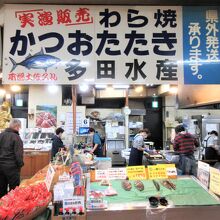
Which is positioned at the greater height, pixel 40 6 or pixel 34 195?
pixel 40 6

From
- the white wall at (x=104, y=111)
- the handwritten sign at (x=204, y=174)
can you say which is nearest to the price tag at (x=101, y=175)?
the handwritten sign at (x=204, y=174)

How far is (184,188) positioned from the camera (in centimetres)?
244

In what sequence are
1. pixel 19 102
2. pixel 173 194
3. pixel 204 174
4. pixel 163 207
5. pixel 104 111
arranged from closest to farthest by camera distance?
pixel 163 207, pixel 173 194, pixel 204 174, pixel 19 102, pixel 104 111

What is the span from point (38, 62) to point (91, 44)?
47 cm

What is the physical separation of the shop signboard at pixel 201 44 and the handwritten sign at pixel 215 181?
2.51ft

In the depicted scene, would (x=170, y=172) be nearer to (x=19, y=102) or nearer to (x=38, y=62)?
(x=38, y=62)

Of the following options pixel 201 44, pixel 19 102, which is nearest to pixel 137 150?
pixel 201 44

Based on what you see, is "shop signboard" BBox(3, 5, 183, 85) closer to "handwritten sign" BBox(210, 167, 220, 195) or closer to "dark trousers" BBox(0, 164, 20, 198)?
"handwritten sign" BBox(210, 167, 220, 195)

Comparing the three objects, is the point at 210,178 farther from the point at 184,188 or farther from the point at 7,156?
the point at 7,156

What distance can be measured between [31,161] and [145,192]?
6793 mm

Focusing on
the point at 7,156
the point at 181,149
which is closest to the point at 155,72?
the point at 7,156

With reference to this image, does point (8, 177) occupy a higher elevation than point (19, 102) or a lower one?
lower

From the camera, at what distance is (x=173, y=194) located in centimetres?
227

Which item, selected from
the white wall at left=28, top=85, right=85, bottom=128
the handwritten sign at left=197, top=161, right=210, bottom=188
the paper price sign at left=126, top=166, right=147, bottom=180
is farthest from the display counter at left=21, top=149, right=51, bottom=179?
the handwritten sign at left=197, top=161, right=210, bottom=188
